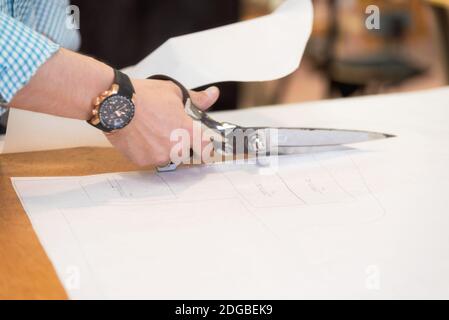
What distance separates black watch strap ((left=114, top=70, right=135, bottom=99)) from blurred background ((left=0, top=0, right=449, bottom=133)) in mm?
914

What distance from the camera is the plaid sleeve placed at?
0.75 m

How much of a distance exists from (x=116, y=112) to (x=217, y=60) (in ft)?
0.97

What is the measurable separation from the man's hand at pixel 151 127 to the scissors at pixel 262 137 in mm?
34

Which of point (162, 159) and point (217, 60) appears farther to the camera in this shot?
point (217, 60)

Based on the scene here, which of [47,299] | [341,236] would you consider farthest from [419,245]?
[47,299]

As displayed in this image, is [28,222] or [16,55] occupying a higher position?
[16,55]

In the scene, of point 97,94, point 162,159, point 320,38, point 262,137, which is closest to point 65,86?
point 97,94

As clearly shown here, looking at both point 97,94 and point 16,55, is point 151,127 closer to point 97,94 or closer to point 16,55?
point 97,94

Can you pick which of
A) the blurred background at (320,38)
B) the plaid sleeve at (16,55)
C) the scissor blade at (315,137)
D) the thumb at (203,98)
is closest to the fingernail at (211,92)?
the thumb at (203,98)

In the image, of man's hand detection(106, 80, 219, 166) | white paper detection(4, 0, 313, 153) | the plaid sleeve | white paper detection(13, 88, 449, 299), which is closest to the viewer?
white paper detection(13, 88, 449, 299)

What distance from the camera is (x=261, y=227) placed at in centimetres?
73

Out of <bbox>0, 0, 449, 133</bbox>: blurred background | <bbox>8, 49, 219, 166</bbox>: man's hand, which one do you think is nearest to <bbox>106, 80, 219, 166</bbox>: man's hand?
<bbox>8, 49, 219, 166</bbox>: man's hand

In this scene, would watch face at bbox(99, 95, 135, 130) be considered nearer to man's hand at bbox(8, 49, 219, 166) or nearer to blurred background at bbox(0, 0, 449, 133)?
man's hand at bbox(8, 49, 219, 166)

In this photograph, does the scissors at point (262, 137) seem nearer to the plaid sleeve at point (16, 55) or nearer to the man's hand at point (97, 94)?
the man's hand at point (97, 94)
